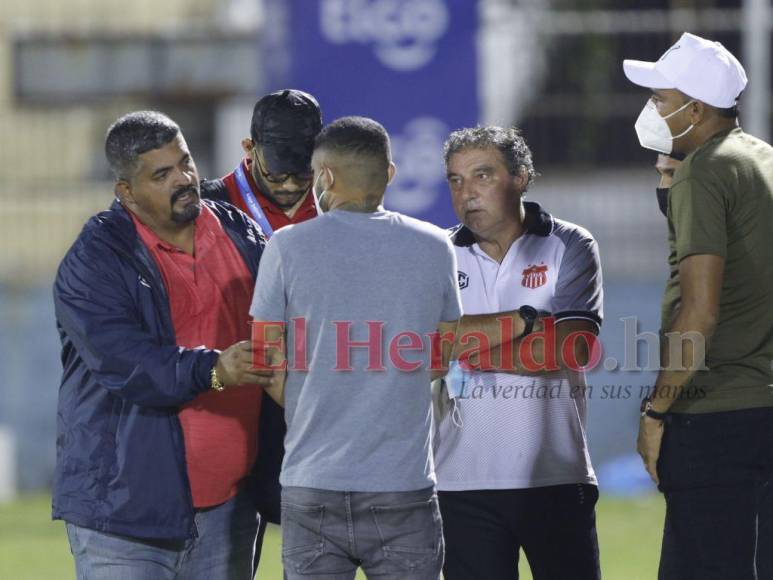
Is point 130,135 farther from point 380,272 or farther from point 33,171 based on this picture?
point 33,171

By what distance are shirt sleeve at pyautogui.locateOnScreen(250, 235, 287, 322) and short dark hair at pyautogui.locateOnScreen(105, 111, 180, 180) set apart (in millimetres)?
625

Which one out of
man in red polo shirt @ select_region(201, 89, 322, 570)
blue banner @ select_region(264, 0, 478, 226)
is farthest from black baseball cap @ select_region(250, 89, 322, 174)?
blue banner @ select_region(264, 0, 478, 226)

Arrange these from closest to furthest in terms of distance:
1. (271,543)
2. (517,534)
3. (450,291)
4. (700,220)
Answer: (450,291), (700,220), (517,534), (271,543)

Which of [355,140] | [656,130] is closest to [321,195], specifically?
[355,140]

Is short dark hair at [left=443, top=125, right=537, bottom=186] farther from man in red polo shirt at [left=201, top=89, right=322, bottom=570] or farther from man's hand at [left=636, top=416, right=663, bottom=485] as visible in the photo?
man's hand at [left=636, top=416, right=663, bottom=485]

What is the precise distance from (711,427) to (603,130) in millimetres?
8052

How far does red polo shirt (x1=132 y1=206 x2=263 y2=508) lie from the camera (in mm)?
4121

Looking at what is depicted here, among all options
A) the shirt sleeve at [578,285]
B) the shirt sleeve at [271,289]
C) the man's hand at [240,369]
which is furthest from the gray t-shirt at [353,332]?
the shirt sleeve at [578,285]

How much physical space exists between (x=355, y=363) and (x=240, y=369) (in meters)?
0.35

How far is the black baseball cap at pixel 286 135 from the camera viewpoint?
4.56 m

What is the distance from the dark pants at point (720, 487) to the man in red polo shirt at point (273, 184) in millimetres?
1231

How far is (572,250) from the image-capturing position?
4.54 m

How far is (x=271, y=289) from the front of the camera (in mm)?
3678

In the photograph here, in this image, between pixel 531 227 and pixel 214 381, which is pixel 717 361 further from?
pixel 214 381
